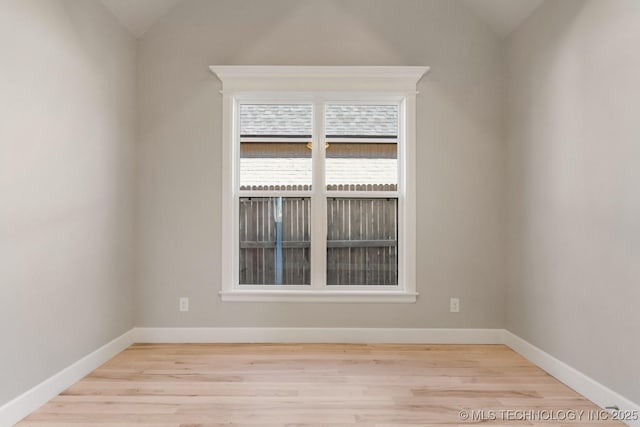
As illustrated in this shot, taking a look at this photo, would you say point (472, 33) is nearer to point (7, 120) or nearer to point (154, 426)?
point (7, 120)

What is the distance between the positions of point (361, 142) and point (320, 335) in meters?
1.75

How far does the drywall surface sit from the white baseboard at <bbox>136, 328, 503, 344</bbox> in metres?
0.07

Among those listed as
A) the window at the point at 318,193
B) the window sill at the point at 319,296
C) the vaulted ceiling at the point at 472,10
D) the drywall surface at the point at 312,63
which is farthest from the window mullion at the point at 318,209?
the vaulted ceiling at the point at 472,10

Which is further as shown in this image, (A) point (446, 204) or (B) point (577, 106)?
(A) point (446, 204)

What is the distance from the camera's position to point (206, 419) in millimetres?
2223

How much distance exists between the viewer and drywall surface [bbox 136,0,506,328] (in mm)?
3607

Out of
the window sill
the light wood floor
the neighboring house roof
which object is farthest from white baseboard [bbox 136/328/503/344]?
the neighboring house roof

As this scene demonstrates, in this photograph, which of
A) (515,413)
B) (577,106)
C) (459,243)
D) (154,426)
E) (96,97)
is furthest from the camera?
(459,243)

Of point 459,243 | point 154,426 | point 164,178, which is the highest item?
point 164,178

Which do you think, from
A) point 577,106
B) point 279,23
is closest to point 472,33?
point 577,106

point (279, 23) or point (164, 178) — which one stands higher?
point (279, 23)

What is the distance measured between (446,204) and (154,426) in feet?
8.89

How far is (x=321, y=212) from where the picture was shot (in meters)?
3.73

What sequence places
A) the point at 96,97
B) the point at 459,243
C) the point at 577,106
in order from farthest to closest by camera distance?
1. the point at 459,243
2. the point at 96,97
3. the point at 577,106
